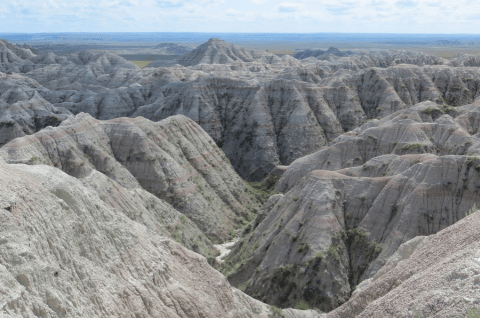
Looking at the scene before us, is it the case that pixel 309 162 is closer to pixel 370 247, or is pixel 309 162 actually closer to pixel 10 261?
pixel 370 247

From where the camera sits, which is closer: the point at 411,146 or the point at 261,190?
A: the point at 411,146

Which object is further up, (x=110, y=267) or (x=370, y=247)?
(x=110, y=267)

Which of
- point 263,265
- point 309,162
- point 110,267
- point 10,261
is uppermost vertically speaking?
point 10,261

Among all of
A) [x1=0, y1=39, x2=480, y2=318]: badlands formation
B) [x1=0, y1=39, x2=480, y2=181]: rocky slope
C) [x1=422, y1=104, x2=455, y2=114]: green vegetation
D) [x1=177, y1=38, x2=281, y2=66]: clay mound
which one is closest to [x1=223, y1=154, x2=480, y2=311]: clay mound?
[x1=0, y1=39, x2=480, y2=318]: badlands formation

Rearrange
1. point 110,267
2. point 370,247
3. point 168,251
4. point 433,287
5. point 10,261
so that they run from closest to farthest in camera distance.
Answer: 1. point 433,287
2. point 10,261
3. point 110,267
4. point 168,251
5. point 370,247

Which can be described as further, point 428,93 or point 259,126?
point 428,93

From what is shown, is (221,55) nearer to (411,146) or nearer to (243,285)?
(411,146)

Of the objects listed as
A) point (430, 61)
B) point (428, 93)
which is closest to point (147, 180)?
point (428, 93)

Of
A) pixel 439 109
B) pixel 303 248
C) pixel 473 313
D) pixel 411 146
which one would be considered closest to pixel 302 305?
pixel 303 248
